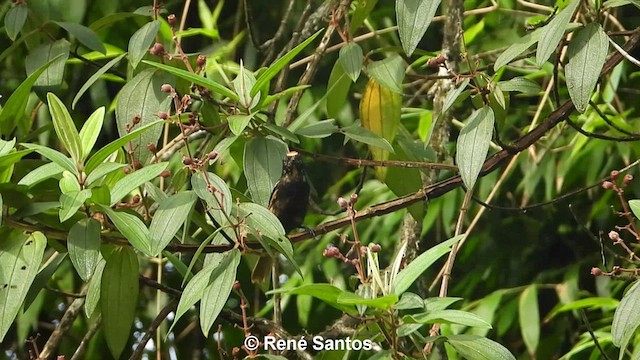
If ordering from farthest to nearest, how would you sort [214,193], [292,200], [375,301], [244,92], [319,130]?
[292,200] → [319,130] → [244,92] → [214,193] → [375,301]

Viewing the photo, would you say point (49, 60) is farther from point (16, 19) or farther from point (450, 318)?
point (450, 318)

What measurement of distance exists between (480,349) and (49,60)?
76 centimetres

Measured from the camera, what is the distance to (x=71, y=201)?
927 mm

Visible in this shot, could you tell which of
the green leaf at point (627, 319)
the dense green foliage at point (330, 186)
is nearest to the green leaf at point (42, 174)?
the dense green foliage at point (330, 186)

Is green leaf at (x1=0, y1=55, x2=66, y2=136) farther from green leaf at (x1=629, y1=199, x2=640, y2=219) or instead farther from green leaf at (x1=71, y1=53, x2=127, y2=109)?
green leaf at (x1=629, y1=199, x2=640, y2=219)

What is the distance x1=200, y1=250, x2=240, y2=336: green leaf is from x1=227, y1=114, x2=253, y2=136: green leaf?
0.12 metres

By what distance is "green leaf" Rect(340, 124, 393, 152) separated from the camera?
1172 mm

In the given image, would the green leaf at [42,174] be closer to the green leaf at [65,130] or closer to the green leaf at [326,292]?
the green leaf at [65,130]

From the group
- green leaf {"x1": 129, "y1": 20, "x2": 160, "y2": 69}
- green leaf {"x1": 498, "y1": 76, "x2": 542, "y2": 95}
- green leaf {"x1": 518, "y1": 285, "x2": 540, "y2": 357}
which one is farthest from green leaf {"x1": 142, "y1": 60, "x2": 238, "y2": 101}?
green leaf {"x1": 518, "y1": 285, "x2": 540, "y2": 357}

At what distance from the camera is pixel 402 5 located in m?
1.00

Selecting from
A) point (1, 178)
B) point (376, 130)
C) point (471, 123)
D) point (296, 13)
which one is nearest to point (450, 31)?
point (376, 130)

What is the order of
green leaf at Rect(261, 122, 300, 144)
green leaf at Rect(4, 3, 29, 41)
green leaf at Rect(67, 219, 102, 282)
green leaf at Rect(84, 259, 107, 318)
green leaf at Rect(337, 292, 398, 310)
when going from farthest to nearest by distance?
green leaf at Rect(4, 3, 29, 41) < green leaf at Rect(84, 259, 107, 318) < green leaf at Rect(261, 122, 300, 144) < green leaf at Rect(67, 219, 102, 282) < green leaf at Rect(337, 292, 398, 310)

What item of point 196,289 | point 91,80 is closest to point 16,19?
point 91,80

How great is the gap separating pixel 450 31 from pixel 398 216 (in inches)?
26.2
